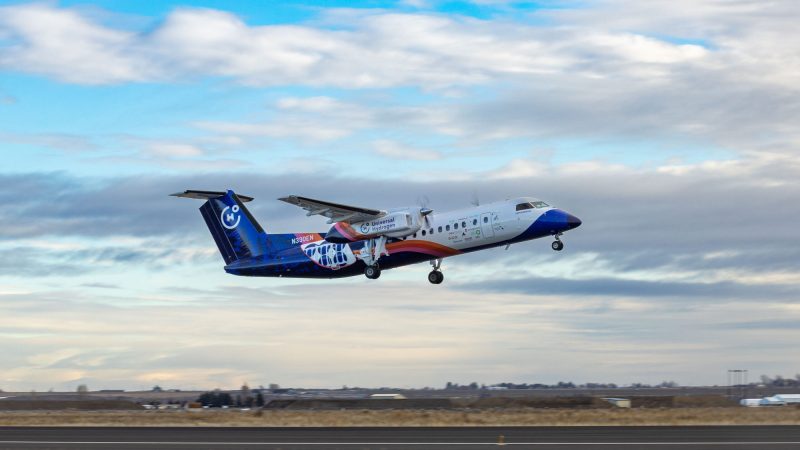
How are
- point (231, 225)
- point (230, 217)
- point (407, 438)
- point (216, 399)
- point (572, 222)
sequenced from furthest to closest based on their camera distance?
point (216, 399) → point (230, 217) → point (231, 225) → point (572, 222) → point (407, 438)

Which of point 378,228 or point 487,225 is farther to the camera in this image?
point 378,228

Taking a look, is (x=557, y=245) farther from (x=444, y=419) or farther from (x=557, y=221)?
(x=444, y=419)

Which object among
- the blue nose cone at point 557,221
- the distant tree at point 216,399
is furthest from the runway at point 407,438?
the distant tree at point 216,399

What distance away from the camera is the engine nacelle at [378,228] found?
54.9 metres

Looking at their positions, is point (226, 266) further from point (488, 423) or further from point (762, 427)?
point (762, 427)

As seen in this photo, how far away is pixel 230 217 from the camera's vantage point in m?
65.2

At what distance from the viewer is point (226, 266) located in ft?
209

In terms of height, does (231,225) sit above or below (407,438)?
above

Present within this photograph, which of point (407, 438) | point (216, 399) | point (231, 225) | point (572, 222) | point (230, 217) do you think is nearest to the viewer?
point (407, 438)

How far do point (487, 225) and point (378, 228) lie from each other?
674cm

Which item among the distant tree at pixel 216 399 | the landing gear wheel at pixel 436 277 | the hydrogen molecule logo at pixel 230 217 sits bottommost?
the distant tree at pixel 216 399

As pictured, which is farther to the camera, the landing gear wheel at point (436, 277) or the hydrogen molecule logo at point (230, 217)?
the hydrogen molecule logo at point (230, 217)

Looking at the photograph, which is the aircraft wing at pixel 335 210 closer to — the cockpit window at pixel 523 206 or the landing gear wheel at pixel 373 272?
the landing gear wheel at pixel 373 272

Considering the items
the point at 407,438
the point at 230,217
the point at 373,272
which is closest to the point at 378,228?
the point at 373,272
